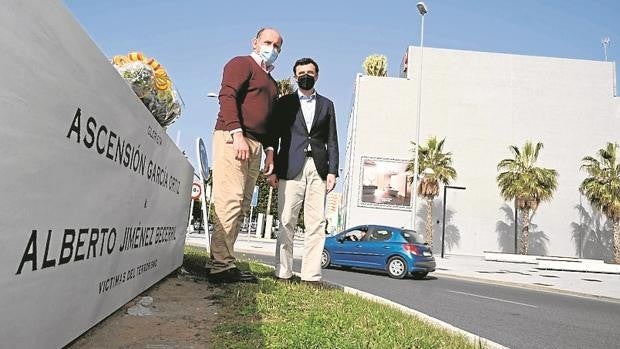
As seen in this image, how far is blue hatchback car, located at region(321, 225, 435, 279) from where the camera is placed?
11.8m

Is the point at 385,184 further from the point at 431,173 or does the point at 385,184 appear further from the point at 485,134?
the point at 485,134

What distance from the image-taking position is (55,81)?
1.48 m

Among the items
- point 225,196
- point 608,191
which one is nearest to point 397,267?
point 225,196

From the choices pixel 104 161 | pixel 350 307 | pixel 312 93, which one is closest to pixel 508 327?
pixel 350 307

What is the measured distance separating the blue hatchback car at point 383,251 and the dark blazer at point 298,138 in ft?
25.9

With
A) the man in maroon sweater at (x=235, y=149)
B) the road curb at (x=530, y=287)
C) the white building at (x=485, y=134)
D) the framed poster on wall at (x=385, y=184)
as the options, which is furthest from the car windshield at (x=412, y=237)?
the framed poster on wall at (x=385, y=184)

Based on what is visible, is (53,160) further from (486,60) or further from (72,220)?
(486,60)

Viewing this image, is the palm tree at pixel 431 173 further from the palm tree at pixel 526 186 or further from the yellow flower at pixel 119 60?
the yellow flower at pixel 119 60

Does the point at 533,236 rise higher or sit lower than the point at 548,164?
lower

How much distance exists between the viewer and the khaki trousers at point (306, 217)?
4.24 meters

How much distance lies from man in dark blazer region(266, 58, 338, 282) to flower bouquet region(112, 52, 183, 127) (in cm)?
96

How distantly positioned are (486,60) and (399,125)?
9.60 meters

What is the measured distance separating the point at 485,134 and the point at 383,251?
26554mm

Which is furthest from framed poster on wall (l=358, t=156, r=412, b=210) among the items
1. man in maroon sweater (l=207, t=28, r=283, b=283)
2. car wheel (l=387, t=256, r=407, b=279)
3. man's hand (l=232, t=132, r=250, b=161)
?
man's hand (l=232, t=132, r=250, b=161)
